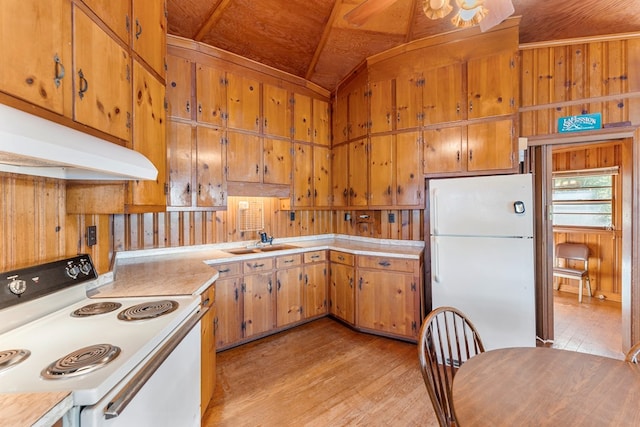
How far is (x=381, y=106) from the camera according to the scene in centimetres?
332

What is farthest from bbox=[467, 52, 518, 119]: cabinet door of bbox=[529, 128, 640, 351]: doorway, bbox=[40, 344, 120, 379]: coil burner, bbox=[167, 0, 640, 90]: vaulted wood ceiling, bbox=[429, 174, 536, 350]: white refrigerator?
bbox=[40, 344, 120, 379]: coil burner

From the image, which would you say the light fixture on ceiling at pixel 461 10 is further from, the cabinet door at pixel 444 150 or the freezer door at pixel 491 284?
the freezer door at pixel 491 284

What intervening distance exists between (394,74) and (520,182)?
179cm

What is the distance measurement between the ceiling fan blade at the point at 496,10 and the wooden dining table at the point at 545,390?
2039mm

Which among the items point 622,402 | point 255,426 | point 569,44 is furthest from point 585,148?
point 255,426

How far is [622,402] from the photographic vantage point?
0.95 metres

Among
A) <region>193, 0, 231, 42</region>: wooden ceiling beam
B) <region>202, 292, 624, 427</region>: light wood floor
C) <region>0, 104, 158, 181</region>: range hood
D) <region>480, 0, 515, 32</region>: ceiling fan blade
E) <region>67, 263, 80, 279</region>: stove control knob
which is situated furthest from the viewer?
<region>193, 0, 231, 42</region>: wooden ceiling beam

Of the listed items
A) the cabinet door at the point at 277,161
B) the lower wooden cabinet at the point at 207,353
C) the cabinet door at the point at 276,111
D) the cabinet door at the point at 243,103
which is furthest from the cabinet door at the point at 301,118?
the lower wooden cabinet at the point at 207,353

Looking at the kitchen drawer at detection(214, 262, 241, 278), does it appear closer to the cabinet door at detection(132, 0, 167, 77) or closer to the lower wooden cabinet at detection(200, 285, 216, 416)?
the lower wooden cabinet at detection(200, 285, 216, 416)

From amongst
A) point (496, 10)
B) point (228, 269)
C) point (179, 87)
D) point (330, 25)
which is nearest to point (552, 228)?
point (496, 10)

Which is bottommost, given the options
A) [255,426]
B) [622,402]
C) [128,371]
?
[255,426]

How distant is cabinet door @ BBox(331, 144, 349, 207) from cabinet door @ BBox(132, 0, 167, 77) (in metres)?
2.36

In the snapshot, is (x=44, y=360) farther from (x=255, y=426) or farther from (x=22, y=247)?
(x=255, y=426)

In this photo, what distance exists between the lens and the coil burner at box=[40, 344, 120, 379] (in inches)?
32.8
